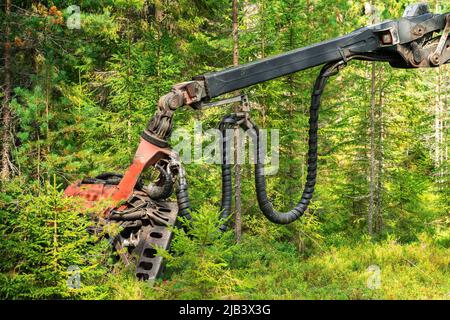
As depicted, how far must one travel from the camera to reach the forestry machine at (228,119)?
7113mm

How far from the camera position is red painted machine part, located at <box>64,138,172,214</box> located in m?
7.94

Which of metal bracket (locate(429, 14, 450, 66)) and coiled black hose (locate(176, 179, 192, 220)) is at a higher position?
metal bracket (locate(429, 14, 450, 66))

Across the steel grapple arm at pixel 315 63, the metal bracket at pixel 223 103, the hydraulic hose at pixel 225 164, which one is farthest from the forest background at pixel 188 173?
the metal bracket at pixel 223 103

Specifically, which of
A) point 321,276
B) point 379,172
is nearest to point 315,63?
point 321,276

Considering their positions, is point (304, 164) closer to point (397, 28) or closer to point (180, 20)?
point (180, 20)

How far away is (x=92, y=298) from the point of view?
7.24m

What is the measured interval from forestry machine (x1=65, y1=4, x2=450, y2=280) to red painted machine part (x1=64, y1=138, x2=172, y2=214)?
0.05ft

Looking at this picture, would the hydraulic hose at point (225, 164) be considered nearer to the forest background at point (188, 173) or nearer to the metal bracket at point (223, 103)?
the metal bracket at point (223, 103)

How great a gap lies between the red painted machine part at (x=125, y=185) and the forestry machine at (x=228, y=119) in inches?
0.6

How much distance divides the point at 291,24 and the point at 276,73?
22.4 feet

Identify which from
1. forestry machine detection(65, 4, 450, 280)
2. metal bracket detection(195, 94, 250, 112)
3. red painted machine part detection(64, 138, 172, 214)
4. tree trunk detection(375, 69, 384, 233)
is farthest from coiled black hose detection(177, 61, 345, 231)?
tree trunk detection(375, 69, 384, 233)

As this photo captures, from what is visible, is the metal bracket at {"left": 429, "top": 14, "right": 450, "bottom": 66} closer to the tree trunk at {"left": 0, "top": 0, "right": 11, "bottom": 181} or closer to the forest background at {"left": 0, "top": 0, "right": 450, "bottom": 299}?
the forest background at {"left": 0, "top": 0, "right": 450, "bottom": 299}

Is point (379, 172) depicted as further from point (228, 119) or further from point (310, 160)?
point (228, 119)
